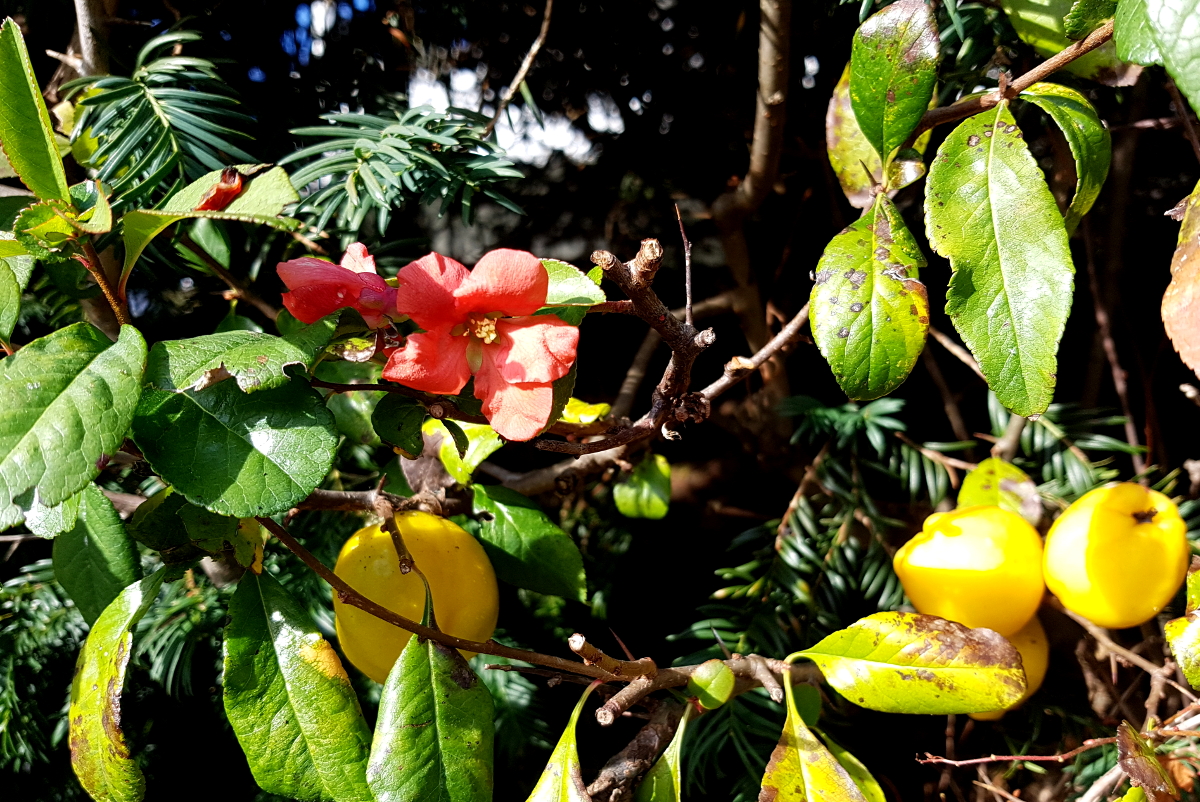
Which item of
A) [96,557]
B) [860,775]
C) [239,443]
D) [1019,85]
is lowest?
[860,775]

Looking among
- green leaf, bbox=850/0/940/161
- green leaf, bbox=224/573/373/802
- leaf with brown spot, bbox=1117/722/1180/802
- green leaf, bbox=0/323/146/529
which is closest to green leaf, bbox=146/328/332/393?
green leaf, bbox=0/323/146/529

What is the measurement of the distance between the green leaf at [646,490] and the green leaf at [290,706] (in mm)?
207

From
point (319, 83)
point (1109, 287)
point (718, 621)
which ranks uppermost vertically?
point (319, 83)

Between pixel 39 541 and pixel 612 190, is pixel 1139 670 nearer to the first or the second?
pixel 612 190

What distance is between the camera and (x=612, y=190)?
25.7 inches

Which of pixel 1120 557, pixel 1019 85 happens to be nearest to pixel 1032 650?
pixel 1120 557

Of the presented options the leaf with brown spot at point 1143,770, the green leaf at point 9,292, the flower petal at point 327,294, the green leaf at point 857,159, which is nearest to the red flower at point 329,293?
the flower petal at point 327,294

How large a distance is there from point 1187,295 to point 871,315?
10 centimetres

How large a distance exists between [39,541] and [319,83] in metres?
0.41

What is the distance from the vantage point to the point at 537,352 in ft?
0.97

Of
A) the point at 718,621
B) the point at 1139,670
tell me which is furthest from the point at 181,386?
the point at 1139,670

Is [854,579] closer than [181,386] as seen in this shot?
No

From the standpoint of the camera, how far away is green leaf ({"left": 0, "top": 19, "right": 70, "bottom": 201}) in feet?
0.93

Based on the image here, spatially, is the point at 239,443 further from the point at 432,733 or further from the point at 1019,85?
the point at 1019,85
